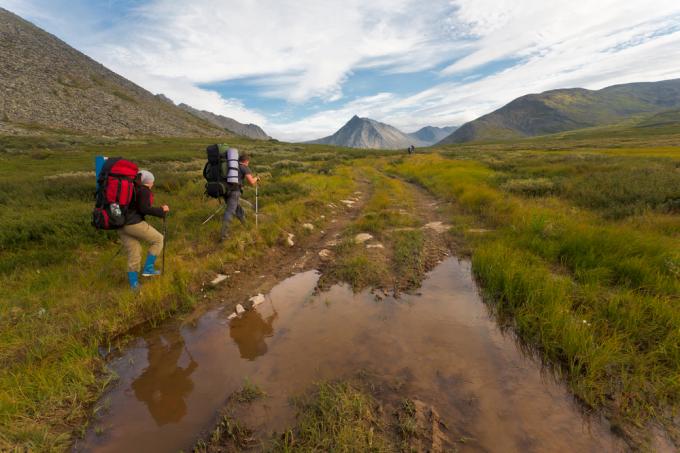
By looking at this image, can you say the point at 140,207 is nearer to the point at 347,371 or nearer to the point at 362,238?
the point at 347,371

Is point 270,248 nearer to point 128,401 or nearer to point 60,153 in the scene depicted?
point 128,401

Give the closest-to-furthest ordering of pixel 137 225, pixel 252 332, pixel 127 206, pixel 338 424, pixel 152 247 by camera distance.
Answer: pixel 338 424
pixel 252 332
pixel 127 206
pixel 137 225
pixel 152 247

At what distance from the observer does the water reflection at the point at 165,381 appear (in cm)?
350

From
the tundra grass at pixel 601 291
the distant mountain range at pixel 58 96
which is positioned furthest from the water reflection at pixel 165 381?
the distant mountain range at pixel 58 96

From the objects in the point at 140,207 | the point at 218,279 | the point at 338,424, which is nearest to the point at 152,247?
the point at 140,207

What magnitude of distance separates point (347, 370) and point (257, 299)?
294cm

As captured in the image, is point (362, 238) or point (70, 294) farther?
point (362, 238)

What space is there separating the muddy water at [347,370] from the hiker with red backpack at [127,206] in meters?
1.92

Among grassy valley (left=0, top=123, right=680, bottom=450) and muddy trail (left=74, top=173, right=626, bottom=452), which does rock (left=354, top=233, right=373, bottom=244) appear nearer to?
grassy valley (left=0, top=123, right=680, bottom=450)

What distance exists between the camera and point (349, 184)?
67.5ft

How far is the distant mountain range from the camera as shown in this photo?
65.8 meters

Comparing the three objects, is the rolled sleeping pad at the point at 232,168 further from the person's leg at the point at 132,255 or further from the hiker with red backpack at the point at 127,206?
the person's leg at the point at 132,255

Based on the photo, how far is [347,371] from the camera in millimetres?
3912

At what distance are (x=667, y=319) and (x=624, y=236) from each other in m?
3.10
